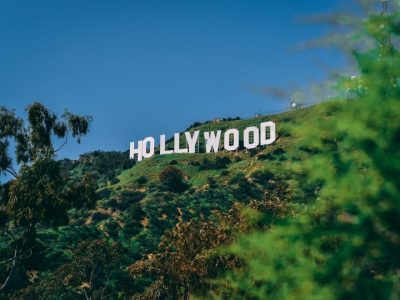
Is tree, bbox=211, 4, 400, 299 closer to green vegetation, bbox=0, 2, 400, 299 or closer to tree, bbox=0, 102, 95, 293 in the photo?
green vegetation, bbox=0, 2, 400, 299

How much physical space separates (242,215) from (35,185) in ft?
83.2

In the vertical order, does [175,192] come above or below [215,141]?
below

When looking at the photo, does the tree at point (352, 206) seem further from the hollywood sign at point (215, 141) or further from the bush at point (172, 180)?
the hollywood sign at point (215, 141)

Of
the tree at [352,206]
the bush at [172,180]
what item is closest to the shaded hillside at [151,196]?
the bush at [172,180]

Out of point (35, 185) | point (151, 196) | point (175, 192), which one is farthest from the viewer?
point (175, 192)

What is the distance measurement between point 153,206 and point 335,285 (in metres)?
Result: 73.4

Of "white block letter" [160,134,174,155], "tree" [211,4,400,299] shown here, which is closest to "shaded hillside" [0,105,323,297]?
"white block letter" [160,134,174,155]

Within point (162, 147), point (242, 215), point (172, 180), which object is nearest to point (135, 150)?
point (162, 147)

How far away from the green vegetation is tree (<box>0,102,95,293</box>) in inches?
2.5

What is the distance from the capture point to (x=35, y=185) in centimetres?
3095

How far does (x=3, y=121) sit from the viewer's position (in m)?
32.8

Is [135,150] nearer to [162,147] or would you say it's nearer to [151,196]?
[162,147]

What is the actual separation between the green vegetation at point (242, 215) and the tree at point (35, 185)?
0.21 feet

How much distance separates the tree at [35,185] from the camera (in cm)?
3022
